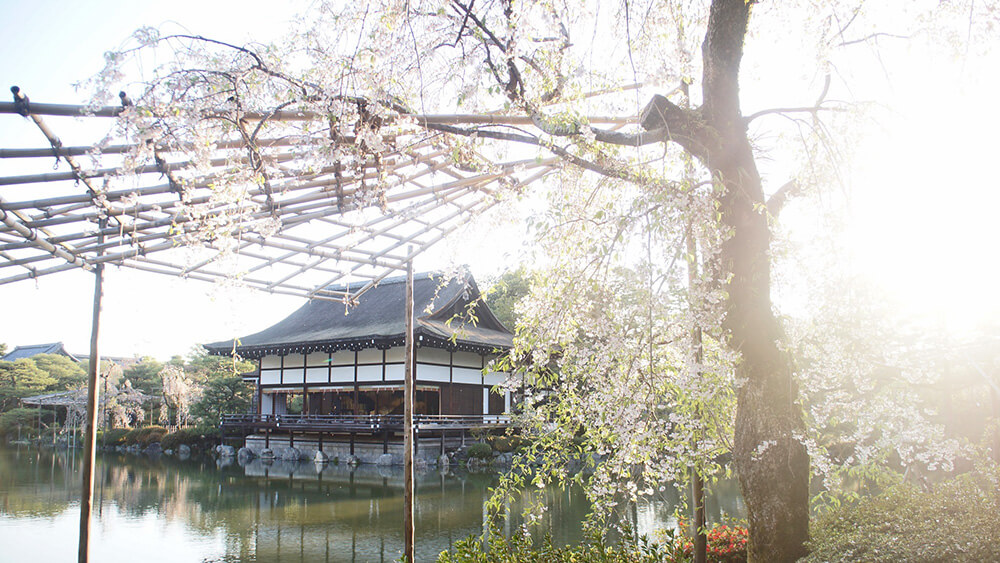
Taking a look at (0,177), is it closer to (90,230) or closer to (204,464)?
(90,230)

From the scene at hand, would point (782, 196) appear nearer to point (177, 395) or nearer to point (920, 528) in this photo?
point (920, 528)

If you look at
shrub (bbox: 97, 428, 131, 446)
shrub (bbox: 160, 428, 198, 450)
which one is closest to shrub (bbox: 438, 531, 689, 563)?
shrub (bbox: 160, 428, 198, 450)

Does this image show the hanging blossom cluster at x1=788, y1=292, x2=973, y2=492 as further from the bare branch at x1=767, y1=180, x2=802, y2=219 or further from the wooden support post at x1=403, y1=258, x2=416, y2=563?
the wooden support post at x1=403, y1=258, x2=416, y2=563

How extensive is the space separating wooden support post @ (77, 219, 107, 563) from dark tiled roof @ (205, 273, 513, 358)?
9.44 m

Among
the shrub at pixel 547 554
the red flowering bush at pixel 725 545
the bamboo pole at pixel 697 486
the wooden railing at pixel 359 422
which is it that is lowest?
the wooden railing at pixel 359 422

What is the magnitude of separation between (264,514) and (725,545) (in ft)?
24.8

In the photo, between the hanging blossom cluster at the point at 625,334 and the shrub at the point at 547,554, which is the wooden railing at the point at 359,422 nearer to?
the shrub at the point at 547,554

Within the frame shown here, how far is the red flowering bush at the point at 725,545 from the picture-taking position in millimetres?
4547

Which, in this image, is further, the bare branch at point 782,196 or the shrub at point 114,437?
the shrub at point 114,437

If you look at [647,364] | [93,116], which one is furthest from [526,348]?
[93,116]

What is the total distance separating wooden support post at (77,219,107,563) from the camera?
16.6 ft

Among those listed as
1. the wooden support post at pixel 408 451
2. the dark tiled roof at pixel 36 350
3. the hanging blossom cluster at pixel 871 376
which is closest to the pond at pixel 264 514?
the wooden support post at pixel 408 451

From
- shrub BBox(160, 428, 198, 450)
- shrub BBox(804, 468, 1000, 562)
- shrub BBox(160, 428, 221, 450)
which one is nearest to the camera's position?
shrub BBox(804, 468, 1000, 562)

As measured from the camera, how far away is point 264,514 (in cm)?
943
